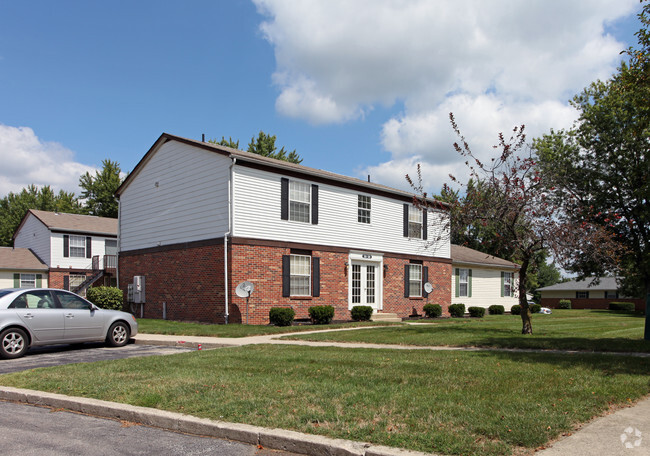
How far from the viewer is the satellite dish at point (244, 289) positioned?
62.7 ft

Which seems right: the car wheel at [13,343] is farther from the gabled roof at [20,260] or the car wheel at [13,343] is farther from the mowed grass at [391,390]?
the gabled roof at [20,260]

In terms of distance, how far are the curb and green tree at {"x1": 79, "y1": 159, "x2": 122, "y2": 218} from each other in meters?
50.6

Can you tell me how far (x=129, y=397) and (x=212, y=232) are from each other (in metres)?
13.8

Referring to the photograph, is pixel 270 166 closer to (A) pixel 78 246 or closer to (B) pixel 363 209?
(B) pixel 363 209

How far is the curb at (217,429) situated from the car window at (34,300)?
511 centimetres

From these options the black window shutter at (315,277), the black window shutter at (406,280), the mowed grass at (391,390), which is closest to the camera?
the mowed grass at (391,390)

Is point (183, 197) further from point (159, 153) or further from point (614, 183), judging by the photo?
point (614, 183)

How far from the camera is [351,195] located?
24.3 m

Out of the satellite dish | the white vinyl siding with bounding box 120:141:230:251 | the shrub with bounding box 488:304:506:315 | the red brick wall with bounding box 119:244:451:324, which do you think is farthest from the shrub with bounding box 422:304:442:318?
the satellite dish

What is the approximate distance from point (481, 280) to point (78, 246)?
2788 centimetres

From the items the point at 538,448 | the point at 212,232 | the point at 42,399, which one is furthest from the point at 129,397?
the point at 212,232

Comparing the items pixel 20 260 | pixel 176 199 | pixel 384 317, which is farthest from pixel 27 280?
pixel 384 317

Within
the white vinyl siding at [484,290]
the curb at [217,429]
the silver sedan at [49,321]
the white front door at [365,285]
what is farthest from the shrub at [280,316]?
the white vinyl siding at [484,290]

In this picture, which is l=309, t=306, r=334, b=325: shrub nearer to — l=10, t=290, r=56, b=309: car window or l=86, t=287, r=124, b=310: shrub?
l=86, t=287, r=124, b=310: shrub
